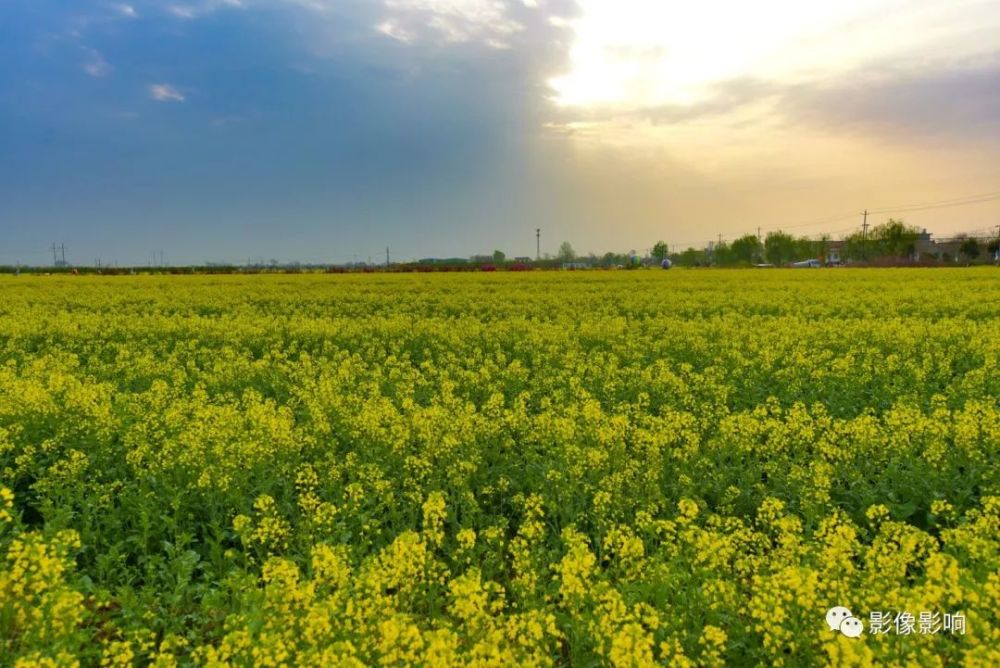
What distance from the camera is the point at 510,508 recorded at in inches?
283

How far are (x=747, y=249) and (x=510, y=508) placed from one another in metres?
164

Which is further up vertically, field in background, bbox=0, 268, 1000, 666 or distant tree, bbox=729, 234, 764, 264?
distant tree, bbox=729, 234, 764, 264

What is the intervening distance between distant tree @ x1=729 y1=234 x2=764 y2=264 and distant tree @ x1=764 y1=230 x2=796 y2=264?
2.21 metres

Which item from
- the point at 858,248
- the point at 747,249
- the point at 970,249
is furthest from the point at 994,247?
the point at 747,249

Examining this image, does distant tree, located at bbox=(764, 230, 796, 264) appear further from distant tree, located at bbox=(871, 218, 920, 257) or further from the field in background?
the field in background

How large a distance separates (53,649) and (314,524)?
234 centimetres

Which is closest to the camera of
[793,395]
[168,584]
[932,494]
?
[168,584]

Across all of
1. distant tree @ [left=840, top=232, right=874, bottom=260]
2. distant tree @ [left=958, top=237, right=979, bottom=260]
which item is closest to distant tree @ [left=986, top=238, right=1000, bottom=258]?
distant tree @ [left=958, top=237, right=979, bottom=260]

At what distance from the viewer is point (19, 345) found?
692 inches

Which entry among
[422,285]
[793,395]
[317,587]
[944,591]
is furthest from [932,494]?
[422,285]

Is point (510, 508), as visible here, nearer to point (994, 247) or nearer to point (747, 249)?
point (994, 247)

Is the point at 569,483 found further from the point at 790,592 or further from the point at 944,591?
the point at 944,591

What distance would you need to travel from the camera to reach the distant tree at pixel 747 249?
510 ft

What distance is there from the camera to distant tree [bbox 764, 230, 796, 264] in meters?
152
